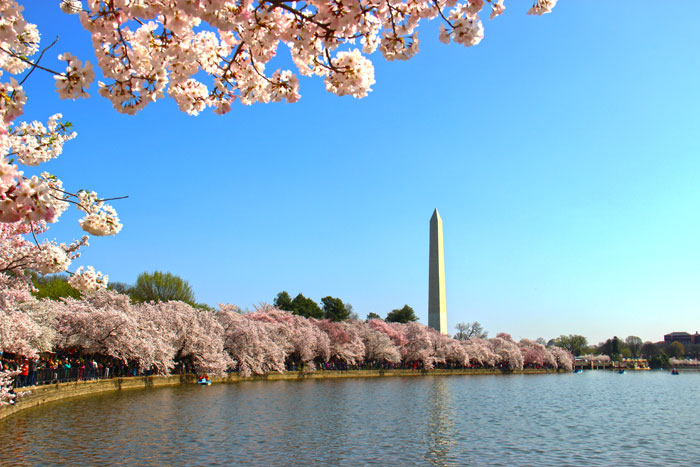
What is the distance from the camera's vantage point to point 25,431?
15.3 m

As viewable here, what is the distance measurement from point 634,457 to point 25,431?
667 inches

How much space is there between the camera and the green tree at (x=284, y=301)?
266 ft

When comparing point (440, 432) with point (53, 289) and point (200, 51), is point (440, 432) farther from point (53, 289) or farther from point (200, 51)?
point (53, 289)

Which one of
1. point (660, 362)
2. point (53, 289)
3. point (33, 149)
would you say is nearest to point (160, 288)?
point (53, 289)

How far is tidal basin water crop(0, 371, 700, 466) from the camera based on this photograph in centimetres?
1364

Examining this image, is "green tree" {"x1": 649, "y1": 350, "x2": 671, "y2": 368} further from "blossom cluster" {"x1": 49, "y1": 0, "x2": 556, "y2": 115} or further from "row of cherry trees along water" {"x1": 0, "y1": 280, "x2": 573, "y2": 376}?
"blossom cluster" {"x1": 49, "y1": 0, "x2": 556, "y2": 115}

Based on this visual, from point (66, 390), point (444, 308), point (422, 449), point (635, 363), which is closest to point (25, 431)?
point (66, 390)

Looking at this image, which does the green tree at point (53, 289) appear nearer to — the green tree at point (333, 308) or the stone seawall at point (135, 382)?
the stone seawall at point (135, 382)

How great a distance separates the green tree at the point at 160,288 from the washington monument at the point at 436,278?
1030 inches

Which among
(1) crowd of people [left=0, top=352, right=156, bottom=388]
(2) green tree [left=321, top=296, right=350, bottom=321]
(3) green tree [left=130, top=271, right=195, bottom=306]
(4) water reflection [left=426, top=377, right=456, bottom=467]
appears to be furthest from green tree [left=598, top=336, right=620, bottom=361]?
(1) crowd of people [left=0, top=352, right=156, bottom=388]

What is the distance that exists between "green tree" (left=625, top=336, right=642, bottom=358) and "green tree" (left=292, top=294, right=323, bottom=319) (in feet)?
332

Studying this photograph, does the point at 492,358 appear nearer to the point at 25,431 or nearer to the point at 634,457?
the point at 634,457

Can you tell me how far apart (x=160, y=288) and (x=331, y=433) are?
4637 cm

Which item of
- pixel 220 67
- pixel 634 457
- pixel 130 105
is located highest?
pixel 220 67
